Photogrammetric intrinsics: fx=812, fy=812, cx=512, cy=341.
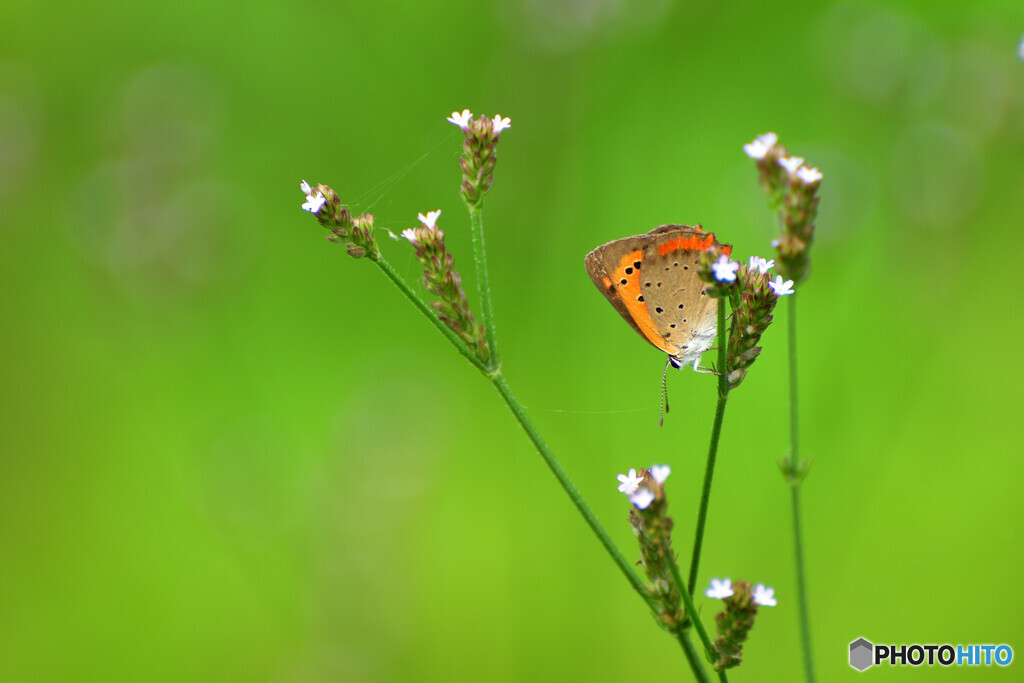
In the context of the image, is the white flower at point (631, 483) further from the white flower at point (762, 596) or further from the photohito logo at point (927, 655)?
the photohito logo at point (927, 655)

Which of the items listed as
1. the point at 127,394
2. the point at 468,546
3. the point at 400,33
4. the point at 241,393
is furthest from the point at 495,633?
the point at 400,33

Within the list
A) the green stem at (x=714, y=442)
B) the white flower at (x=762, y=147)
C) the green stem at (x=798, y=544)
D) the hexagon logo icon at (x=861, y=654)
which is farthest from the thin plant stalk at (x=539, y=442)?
the hexagon logo icon at (x=861, y=654)

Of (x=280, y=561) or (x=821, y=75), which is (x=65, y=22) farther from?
(x=821, y=75)

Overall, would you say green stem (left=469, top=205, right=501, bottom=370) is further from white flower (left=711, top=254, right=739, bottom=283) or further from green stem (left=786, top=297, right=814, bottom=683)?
green stem (left=786, top=297, right=814, bottom=683)

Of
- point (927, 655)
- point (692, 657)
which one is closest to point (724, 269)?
point (692, 657)

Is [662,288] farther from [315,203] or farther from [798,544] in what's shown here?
[315,203]

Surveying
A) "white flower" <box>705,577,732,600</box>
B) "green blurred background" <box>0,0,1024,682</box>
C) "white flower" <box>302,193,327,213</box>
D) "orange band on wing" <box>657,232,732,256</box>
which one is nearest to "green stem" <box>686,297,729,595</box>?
"white flower" <box>705,577,732,600</box>

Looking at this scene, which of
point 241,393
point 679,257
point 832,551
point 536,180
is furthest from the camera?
point 241,393
